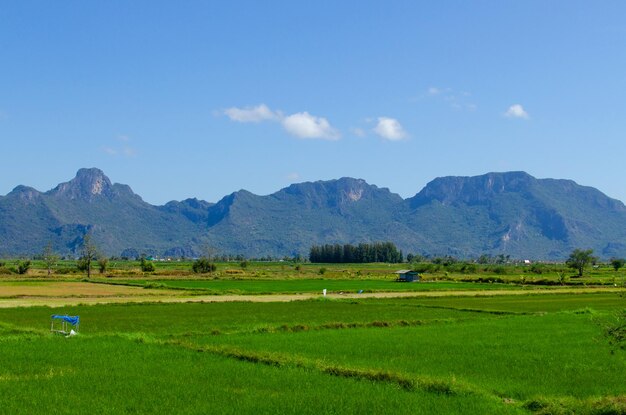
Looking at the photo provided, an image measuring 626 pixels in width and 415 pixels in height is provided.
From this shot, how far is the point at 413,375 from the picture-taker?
1639 cm

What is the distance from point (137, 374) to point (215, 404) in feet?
13.3

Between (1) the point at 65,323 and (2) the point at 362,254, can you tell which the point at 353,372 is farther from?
(2) the point at 362,254

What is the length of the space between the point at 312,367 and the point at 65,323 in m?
14.7

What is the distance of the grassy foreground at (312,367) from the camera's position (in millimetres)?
13273

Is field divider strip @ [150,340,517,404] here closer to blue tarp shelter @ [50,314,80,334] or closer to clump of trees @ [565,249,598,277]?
blue tarp shelter @ [50,314,80,334]

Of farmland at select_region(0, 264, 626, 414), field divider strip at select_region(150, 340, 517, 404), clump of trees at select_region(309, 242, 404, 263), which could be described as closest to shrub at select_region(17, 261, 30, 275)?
farmland at select_region(0, 264, 626, 414)

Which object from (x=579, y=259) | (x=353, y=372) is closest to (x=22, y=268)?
(x=579, y=259)

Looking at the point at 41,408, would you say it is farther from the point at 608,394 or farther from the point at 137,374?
the point at 608,394

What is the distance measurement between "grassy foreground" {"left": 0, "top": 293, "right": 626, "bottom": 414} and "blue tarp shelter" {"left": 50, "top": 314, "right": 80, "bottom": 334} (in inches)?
27.8

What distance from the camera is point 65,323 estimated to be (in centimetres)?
2833

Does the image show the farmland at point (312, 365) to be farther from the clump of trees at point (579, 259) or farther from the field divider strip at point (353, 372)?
the clump of trees at point (579, 259)

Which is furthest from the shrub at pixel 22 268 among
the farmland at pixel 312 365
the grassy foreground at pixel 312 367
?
the grassy foreground at pixel 312 367

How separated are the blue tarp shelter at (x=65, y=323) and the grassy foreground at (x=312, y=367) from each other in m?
0.71

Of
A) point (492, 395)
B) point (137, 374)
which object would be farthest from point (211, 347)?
point (492, 395)
